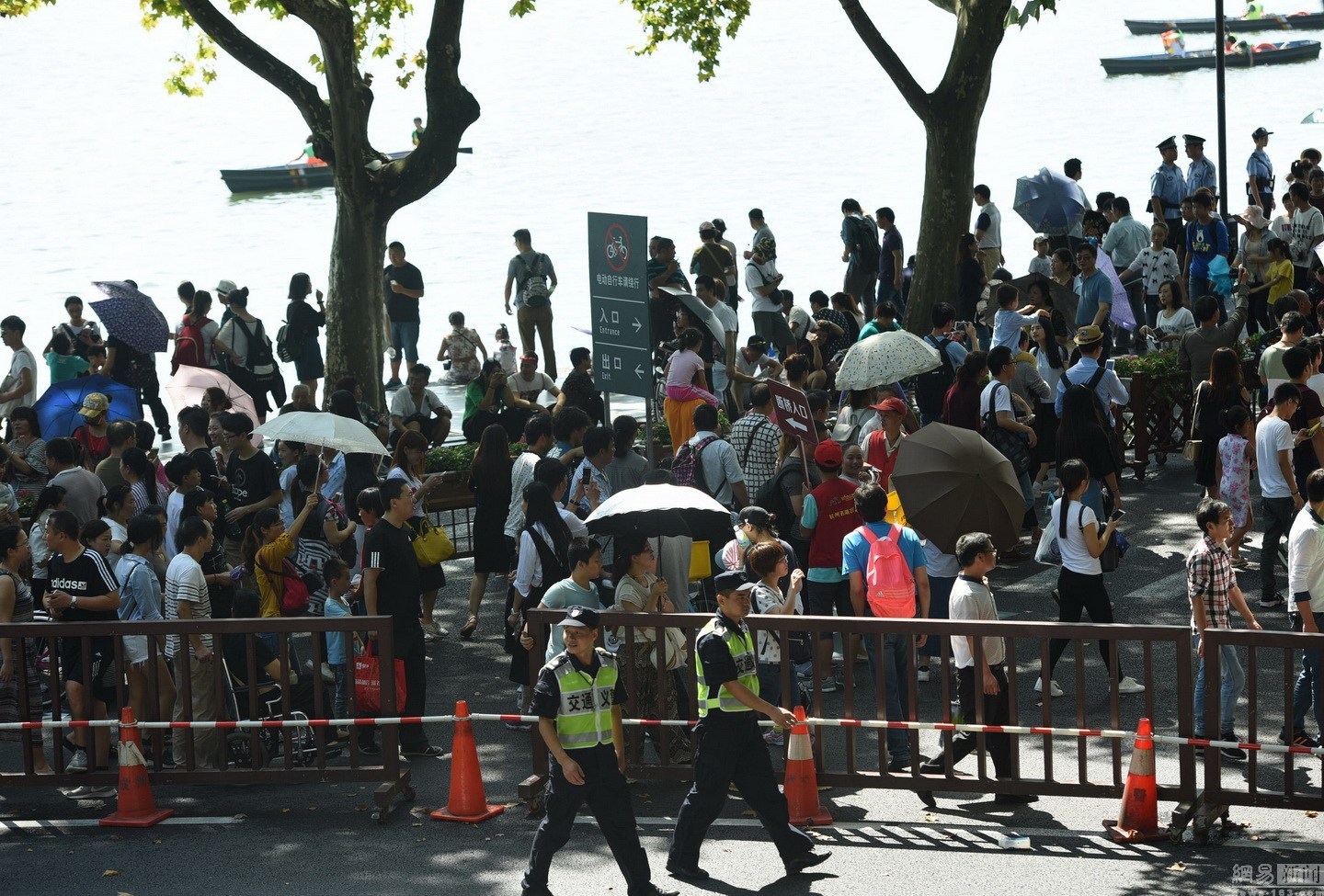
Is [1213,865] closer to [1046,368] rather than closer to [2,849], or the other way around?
[2,849]

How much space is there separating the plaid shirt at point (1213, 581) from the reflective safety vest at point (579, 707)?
3638 mm

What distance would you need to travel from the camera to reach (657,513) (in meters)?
10.2

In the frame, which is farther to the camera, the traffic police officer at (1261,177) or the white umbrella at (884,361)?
the traffic police officer at (1261,177)

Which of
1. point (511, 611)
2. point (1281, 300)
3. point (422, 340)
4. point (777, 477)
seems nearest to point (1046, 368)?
point (1281, 300)

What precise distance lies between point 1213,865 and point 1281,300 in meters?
9.28

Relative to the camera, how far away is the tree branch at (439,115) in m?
18.0

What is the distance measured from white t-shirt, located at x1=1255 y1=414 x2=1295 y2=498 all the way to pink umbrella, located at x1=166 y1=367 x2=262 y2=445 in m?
8.12

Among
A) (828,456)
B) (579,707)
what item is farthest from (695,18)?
(579,707)

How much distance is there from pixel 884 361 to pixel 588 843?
5.99m

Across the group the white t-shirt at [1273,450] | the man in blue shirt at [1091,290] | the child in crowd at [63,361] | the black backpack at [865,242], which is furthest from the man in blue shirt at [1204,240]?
the child in crowd at [63,361]

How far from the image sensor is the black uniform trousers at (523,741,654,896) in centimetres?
798

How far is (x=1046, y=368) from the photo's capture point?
50.9 feet

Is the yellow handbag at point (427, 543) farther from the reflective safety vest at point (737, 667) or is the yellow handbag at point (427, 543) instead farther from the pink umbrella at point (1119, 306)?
the pink umbrella at point (1119, 306)

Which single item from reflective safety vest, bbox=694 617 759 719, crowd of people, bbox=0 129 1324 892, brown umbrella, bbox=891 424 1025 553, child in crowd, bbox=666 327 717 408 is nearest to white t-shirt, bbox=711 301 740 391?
crowd of people, bbox=0 129 1324 892
